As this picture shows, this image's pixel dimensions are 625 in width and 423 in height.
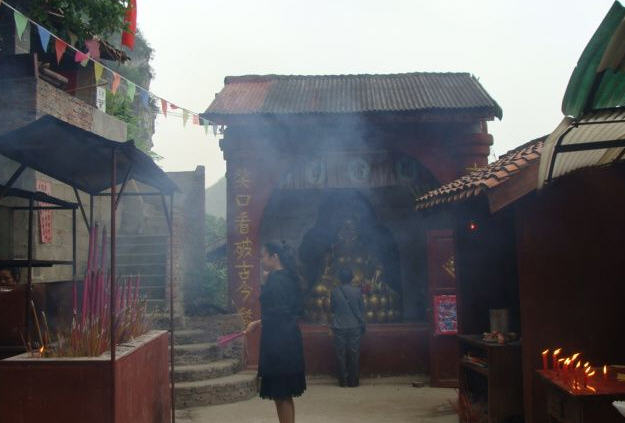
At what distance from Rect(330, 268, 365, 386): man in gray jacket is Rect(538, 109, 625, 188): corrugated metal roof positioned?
5293mm

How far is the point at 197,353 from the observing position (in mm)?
10531

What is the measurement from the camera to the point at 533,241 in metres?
6.65

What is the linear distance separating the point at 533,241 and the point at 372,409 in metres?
4.03

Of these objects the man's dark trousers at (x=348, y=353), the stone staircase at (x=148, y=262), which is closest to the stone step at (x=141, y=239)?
the stone staircase at (x=148, y=262)

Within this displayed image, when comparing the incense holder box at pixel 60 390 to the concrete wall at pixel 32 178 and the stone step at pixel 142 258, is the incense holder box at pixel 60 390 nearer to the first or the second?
the concrete wall at pixel 32 178

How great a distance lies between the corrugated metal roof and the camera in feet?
15.0

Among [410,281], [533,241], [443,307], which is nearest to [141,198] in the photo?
[410,281]

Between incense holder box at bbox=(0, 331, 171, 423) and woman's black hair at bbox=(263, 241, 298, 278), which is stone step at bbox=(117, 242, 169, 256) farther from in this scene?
incense holder box at bbox=(0, 331, 171, 423)

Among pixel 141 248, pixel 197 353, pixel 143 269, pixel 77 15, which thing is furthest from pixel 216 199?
Result: pixel 197 353

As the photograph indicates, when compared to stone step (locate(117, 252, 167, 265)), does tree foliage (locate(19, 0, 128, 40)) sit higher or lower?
higher

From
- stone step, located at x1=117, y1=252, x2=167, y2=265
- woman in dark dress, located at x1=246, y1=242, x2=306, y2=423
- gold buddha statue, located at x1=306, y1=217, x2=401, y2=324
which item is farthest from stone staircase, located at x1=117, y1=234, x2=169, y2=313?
woman in dark dress, located at x1=246, y1=242, x2=306, y2=423

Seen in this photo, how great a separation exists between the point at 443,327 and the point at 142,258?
717 centimetres

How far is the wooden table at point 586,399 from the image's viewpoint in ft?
16.0

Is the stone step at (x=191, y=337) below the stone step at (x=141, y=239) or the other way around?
below
